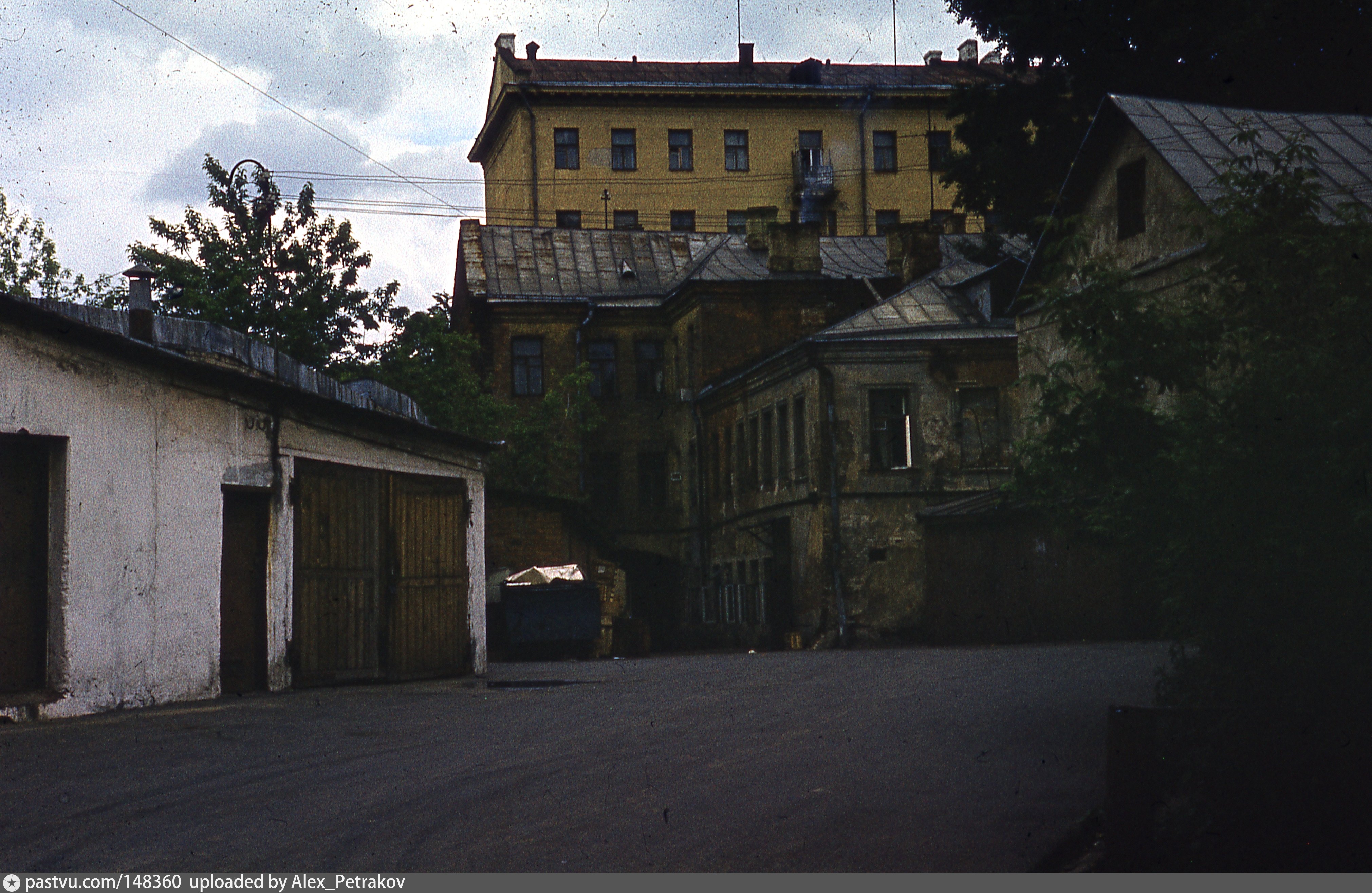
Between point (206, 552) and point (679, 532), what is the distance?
3297 cm

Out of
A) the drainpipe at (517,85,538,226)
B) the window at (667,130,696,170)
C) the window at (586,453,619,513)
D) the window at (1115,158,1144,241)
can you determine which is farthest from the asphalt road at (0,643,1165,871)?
the window at (667,130,696,170)

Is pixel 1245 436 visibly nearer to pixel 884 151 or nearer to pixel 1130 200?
pixel 1130 200

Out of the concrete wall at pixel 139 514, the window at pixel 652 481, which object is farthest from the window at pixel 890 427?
the concrete wall at pixel 139 514

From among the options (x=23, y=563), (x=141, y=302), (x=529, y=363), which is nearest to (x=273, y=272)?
(x=529, y=363)

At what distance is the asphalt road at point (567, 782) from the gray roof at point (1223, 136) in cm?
1061

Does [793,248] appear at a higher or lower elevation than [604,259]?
lower

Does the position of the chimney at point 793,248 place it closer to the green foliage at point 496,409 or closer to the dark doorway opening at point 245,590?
the green foliage at point 496,409

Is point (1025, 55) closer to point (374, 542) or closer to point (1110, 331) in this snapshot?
point (374, 542)

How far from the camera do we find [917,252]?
144 ft

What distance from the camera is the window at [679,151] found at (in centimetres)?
5759

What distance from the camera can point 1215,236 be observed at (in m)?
9.30

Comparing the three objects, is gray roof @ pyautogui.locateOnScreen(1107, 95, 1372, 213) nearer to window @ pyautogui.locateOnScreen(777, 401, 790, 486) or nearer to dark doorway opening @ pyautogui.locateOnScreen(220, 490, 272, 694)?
dark doorway opening @ pyautogui.locateOnScreen(220, 490, 272, 694)

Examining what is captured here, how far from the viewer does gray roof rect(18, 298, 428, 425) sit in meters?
21.0

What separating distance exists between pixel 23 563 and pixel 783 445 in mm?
26171
